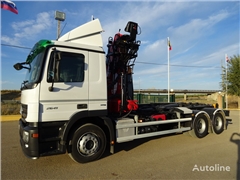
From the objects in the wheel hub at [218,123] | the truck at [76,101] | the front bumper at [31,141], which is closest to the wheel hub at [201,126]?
the wheel hub at [218,123]

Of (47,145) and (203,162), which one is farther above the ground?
(47,145)

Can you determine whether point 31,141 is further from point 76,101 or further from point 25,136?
point 76,101

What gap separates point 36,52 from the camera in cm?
472

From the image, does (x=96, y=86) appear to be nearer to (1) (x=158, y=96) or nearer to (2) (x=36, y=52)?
(2) (x=36, y=52)

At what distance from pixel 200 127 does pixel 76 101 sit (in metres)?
5.36

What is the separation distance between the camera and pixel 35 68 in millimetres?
4574

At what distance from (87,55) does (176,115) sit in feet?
13.2

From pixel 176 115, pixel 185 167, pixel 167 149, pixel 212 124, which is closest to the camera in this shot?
pixel 185 167

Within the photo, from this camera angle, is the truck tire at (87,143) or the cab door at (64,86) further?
the truck tire at (87,143)

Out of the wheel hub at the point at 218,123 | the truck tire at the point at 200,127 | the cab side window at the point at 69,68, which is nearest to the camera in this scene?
the cab side window at the point at 69,68

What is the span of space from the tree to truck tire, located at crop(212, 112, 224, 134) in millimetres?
17555

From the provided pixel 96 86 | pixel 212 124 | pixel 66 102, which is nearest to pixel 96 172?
pixel 66 102

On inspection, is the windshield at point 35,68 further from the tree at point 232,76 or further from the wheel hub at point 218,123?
the tree at point 232,76

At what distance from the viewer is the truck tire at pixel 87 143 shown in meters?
4.54
